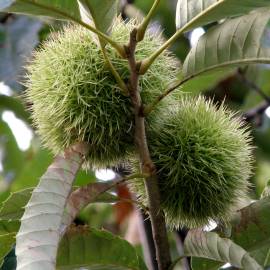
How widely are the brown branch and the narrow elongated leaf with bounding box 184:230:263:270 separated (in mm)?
59

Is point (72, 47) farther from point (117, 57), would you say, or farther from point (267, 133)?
point (267, 133)

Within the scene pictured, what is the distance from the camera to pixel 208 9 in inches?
55.9

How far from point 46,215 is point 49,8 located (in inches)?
17.7

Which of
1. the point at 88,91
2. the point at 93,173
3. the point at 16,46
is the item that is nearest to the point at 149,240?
the point at 93,173

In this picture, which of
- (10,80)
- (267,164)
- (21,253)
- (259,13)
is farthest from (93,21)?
(267,164)

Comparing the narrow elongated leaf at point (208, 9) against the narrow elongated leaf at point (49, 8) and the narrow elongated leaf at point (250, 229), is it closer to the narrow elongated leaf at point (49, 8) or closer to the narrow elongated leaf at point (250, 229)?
the narrow elongated leaf at point (49, 8)

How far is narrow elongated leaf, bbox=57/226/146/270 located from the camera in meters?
1.53

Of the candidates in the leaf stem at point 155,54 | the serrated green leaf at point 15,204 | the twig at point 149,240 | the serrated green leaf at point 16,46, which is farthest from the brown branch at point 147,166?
the serrated green leaf at point 16,46

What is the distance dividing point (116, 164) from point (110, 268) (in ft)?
0.86

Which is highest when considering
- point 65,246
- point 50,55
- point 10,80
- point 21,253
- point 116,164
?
point 10,80

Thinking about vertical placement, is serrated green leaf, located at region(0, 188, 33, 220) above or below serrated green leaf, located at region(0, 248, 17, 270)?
above

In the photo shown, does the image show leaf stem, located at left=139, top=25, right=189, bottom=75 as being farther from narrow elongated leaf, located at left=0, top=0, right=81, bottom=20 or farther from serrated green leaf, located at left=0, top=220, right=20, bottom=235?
serrated green leaf, located at left=0, top=220, right=20, bottom=235

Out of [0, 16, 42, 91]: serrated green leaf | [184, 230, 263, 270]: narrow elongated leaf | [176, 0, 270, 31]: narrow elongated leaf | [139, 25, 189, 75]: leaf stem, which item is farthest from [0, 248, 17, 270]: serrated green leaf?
[0, 16, 42, 91]: serrated green leaf

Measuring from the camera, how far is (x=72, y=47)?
1490 mm
